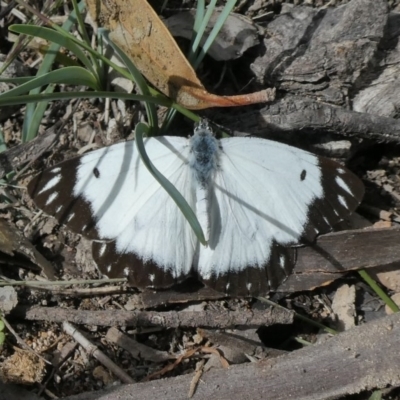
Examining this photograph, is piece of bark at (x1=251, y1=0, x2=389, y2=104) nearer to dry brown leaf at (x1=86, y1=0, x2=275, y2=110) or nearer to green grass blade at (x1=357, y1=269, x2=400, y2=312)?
dry brown leaf at (x1=86, y1=0, x2=275, y2=110)

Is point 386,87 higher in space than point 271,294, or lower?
higher

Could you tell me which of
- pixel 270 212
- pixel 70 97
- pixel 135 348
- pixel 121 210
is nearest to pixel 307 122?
pixel 270 212

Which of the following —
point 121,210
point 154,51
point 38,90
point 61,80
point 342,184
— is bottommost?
point 121,210

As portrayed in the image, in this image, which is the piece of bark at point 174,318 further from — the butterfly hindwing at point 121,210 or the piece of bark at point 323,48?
the piece of bark at point 323,48

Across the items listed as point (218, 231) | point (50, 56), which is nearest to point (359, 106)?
point (218, 231)

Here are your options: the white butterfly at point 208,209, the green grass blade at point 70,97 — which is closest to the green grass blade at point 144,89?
the green grass blade at point 70,97

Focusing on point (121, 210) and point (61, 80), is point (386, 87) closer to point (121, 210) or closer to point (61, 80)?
point (121, 210)
